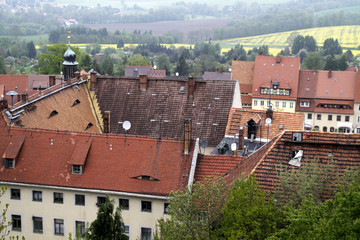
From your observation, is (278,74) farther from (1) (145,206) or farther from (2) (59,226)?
(2) (59,226)

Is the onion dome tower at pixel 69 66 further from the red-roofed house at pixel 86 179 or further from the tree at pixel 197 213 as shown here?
the tree at pixel 197 213

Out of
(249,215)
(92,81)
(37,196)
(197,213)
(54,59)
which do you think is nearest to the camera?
(249,215)

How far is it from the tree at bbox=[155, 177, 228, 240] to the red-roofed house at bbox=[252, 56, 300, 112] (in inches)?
2744

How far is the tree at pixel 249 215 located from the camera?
2656 centimetres

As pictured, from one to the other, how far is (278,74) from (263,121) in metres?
53.4

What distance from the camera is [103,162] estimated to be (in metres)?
39.9

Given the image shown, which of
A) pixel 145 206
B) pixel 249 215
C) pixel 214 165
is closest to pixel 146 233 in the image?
pixel 145 206

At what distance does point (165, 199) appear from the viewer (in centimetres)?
3769

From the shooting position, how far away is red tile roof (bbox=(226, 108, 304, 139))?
4794 cm

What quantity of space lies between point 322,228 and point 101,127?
A: 34180 mm

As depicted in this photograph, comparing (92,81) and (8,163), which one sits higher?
→ (92,81)

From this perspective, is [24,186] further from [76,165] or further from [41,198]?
[76,165]

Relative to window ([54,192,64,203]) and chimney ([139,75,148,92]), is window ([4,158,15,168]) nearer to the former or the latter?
window ([54,192,64,203])

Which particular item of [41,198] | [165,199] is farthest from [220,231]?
[41,198]
